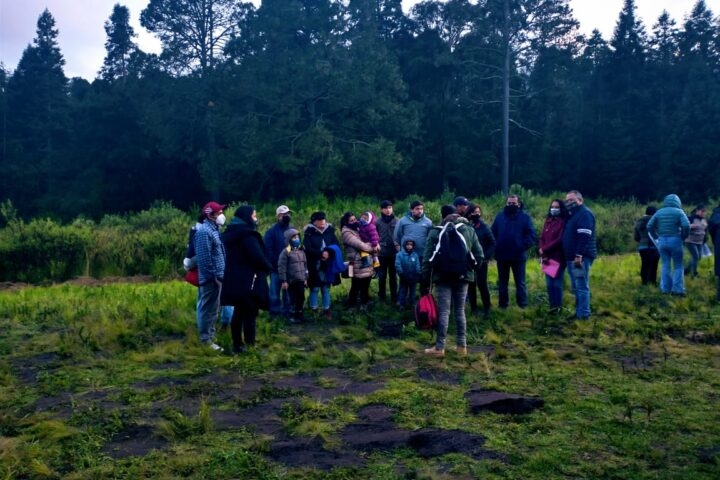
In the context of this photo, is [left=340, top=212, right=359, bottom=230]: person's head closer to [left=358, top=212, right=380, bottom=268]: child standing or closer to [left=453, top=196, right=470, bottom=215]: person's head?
[left=358, top=212, right=380, bottom=268]: child standing

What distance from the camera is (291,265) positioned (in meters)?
10.4

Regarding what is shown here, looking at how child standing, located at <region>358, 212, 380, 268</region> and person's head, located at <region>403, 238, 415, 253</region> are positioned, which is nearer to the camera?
person's head, located at <region>403, 238, 415, 253</region>

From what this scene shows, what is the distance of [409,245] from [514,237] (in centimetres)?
169

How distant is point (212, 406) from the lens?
21.3 ft

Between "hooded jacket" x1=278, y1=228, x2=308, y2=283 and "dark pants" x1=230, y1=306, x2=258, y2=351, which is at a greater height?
"hooded jacket" x1=278, y1=228, x2=308, y2=283

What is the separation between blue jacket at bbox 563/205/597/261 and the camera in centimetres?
991

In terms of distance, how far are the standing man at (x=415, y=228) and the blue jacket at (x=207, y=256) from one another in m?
3.16

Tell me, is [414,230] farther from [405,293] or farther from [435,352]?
[435,352]

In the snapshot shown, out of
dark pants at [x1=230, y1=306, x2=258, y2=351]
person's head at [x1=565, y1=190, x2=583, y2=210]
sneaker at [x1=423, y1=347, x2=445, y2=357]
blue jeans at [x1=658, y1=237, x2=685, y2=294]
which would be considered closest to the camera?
sneaker at [x1=423, y1=347, x2=445, y2=357]

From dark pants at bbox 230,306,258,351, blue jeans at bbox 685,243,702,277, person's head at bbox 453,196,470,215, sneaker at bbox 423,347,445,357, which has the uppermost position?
person's head at bbox 453,196,470,215

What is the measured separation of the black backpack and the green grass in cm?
102

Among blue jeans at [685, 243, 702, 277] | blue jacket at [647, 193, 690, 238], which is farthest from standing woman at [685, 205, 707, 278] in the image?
blue jacket at [647, 193, 690, 238]

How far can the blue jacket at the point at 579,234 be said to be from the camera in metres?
9.91

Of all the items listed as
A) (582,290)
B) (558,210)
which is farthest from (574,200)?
(582,290)
